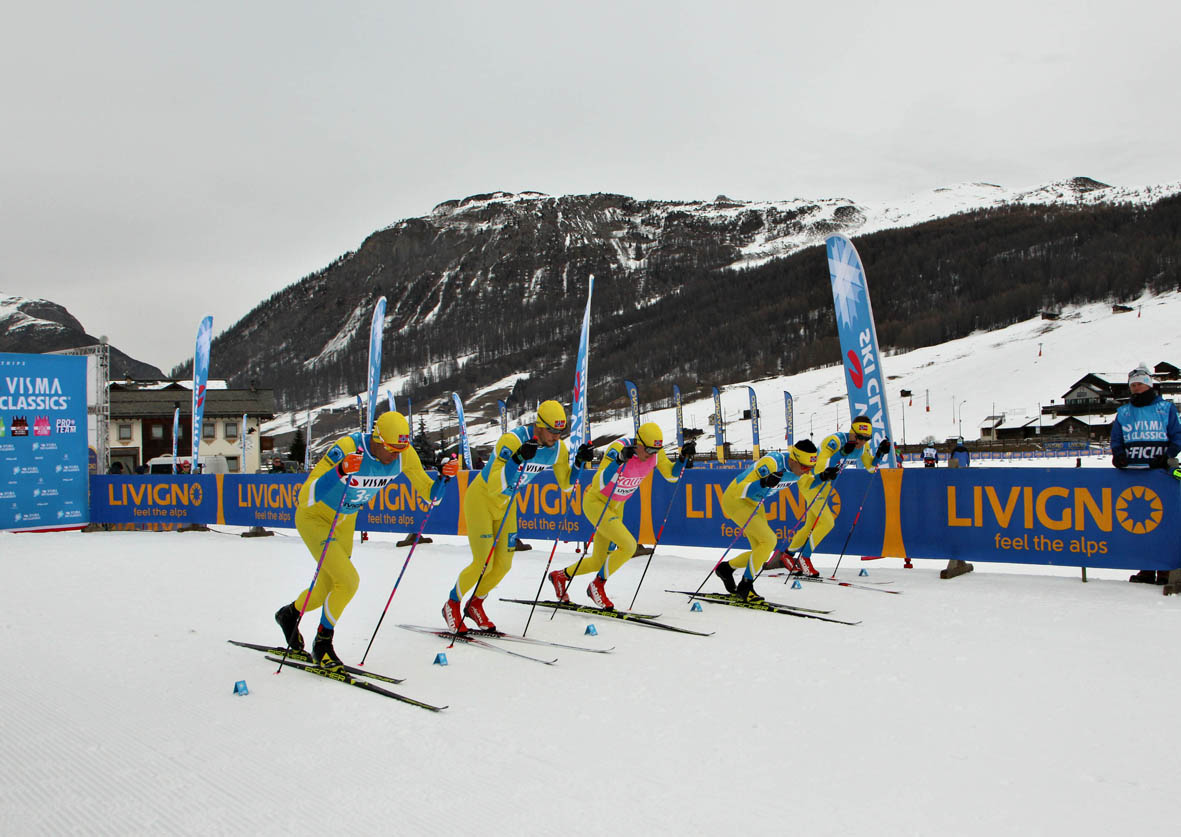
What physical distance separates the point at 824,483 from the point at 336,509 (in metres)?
5.85

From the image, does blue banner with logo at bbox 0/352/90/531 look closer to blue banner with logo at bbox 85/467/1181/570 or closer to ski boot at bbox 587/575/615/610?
blue banner with logo at bbox 85/467/1181/570

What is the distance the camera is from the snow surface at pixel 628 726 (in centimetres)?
351

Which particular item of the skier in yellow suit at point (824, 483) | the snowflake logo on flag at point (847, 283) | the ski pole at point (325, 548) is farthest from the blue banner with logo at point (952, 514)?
the snowflake logo on flag at point (847, 283)

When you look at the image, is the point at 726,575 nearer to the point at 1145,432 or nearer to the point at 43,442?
the point at 1145,432

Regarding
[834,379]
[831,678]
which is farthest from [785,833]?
[834,379]

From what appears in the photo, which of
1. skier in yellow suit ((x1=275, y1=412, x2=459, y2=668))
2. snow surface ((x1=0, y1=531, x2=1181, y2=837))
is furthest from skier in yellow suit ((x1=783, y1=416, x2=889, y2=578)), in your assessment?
skier in yellow suit ((x1=275, y1=412, x2=459, y2=668))

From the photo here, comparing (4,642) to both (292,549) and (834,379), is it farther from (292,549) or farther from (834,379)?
(834,379)

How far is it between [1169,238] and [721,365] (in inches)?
3074

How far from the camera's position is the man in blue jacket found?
27.8 feet

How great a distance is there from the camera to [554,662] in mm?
6223

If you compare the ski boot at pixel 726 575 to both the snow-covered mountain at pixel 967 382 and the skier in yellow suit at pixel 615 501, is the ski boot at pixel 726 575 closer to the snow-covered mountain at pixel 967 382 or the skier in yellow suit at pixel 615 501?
the skier in yellow suit at pixel 615 501

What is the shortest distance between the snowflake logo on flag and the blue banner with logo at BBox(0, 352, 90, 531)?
1500 cm

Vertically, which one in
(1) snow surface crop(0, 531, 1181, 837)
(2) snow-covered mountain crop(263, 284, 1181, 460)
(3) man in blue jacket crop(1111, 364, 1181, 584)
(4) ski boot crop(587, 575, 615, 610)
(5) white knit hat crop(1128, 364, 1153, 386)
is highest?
(2) snow-covered mountain crop(263, 284, 1181, 460)

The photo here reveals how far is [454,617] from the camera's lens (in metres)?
7.12
